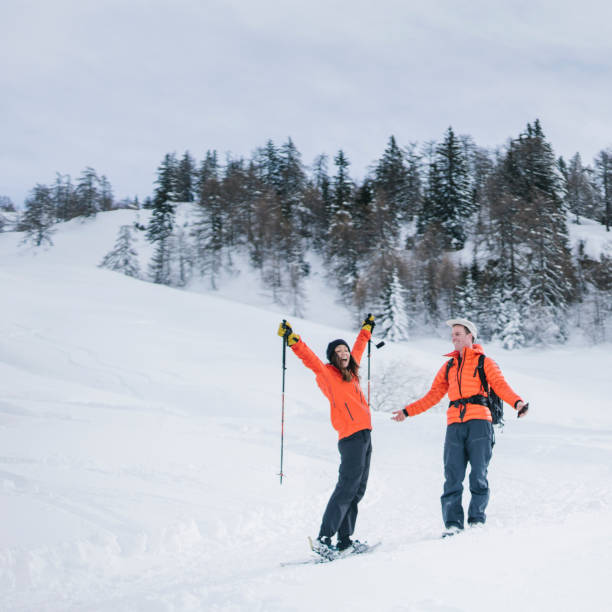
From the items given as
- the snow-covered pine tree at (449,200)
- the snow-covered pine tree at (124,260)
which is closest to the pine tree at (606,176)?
the snow-covered pine tree at (449,200)

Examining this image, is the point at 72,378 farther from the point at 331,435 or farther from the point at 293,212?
the point at 293,212

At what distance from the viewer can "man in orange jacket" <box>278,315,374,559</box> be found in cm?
452

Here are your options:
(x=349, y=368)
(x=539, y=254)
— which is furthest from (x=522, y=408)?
(x=539, y=254)

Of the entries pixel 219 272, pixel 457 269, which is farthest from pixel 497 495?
pixel 219 272

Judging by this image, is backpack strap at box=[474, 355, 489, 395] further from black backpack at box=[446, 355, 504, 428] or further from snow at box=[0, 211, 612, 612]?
snow at box=[0, 211, 612, 612]

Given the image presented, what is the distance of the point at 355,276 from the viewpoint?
51.8 metres

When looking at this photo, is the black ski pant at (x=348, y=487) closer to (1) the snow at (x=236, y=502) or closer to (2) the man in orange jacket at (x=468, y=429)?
(1) the snow at (x=236, y=502)

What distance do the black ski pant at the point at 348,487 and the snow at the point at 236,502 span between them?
0.58 meters

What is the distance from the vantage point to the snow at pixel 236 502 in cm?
312

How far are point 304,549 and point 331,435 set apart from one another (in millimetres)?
5452

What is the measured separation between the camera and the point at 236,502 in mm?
6812

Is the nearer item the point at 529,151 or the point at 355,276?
the point at 355,276

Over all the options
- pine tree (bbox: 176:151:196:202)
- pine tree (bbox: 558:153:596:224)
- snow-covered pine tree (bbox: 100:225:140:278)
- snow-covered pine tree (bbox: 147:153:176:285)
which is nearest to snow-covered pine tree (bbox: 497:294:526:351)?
pine tree (bbox: 558:153:596:224)

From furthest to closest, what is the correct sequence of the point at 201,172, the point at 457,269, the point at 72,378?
the point at 201,172, the point at 457,269, the point at 72,378
